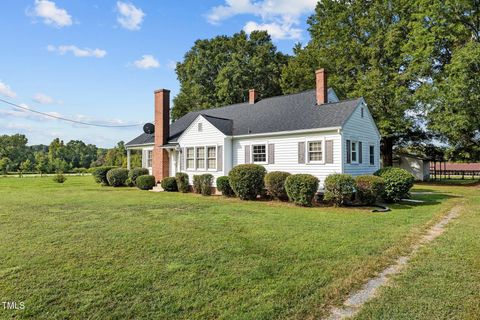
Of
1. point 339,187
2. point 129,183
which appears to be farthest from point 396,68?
point 129,183

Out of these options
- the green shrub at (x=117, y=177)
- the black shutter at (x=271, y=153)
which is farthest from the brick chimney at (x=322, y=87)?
the green shrub at (x=117, y=177)

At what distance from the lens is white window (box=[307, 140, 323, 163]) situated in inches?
581

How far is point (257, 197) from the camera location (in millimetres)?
15445

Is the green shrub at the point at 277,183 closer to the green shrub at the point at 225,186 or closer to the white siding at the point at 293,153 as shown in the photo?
the white siding at the point at 293,153

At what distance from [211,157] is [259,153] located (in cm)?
306

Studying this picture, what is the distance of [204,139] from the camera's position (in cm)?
1845

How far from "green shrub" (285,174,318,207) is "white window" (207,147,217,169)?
6.37 m

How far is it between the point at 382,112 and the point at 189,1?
66.1 ft

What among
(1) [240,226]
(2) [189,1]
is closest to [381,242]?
(1) [240,226]

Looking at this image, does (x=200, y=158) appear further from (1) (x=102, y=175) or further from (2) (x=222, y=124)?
(1) (x=102, y=175)

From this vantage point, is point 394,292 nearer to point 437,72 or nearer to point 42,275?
point 42,275

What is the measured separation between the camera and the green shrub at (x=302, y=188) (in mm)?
12344

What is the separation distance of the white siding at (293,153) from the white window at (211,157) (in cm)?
137

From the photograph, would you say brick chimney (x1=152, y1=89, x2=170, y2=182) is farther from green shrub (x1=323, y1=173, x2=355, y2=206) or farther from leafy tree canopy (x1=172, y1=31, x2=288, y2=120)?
leafy tree canopy (x1=172, y1=31, x2=288, y2=120)
